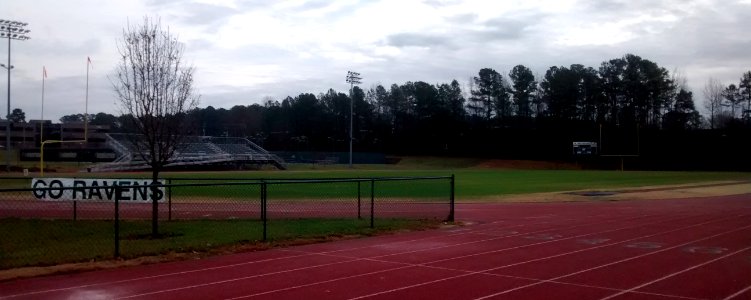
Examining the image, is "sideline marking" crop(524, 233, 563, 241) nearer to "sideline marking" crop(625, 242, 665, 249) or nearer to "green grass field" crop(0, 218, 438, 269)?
"sideline marking" crop(625, 242, 665, 249)

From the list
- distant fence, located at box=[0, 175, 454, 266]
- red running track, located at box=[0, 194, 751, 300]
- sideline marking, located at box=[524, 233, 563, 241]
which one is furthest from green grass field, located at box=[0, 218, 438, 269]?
sideline marking, located at box=[524, 233, 563, 241]

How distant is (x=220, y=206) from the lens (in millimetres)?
27438

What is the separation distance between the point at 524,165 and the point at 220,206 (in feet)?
275

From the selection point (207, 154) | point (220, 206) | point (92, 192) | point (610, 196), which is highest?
point (207, 154)

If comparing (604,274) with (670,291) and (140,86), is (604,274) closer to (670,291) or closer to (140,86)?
(670,291)

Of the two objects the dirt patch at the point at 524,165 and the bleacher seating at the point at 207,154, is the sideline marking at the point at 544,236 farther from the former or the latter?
the dirt patch at the point at 524,165

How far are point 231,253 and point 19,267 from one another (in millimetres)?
4158

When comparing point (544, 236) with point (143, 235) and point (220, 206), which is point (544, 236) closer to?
point (143, 235)

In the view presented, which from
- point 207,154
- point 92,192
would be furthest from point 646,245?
point 207,154

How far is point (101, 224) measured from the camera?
64.3 feet

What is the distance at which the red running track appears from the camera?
1045 centimetres

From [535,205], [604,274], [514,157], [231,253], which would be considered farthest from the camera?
[514,157]

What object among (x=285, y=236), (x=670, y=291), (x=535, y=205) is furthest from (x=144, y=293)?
(x=535, y=205)

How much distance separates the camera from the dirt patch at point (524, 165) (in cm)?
10069
